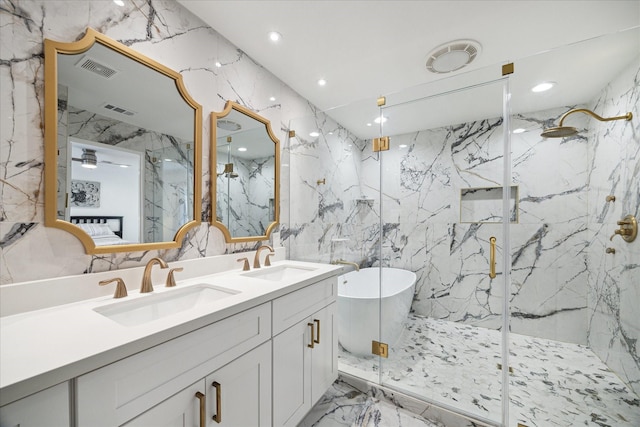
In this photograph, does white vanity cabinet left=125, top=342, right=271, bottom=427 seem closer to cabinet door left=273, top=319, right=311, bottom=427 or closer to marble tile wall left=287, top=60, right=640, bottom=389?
cabinet door left=273, top=319, right=311, bottom=427

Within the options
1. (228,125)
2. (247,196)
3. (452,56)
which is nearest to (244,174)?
(247,196)

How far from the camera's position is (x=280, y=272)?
1.97 metres

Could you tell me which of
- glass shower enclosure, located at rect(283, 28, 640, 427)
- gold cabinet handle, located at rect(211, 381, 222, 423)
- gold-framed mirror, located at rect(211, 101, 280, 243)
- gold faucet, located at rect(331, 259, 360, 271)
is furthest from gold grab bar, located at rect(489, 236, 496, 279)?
gold cabinet handle, located at rect(211, 381, 222, 423)

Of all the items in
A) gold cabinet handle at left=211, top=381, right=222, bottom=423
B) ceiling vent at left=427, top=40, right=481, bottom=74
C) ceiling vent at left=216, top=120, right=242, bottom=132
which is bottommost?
gold cabinet handle at left=211, top=381, right=222, bottom=423

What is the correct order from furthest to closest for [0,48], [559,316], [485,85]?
[559,316] → [485,85] → [0,48]

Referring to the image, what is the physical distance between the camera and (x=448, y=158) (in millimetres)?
2309

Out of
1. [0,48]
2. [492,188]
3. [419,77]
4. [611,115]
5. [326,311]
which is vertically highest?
[419,77]

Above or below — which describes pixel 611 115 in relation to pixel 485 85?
below

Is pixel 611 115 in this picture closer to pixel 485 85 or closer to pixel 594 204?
pixel 594 204

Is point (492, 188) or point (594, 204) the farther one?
point (594, 204)

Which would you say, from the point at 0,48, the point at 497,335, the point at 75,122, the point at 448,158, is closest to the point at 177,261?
the point at 75,122

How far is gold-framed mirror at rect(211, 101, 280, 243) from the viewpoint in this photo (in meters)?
1.75

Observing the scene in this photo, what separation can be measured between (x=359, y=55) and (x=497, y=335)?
2.53m

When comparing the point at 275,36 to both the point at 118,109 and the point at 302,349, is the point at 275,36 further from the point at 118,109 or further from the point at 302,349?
the point at 302,349
